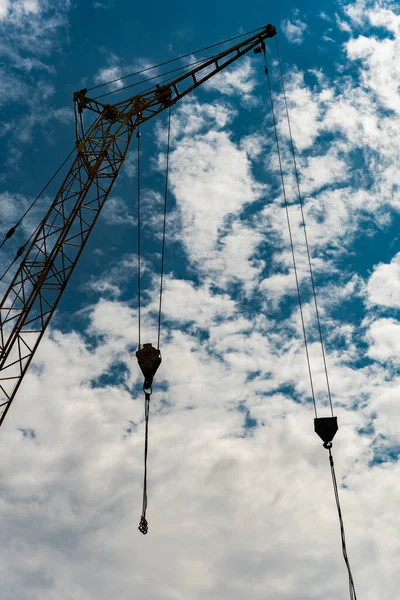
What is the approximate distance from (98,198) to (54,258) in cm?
582

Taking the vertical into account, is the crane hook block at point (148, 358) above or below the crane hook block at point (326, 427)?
above

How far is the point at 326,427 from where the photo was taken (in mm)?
22922

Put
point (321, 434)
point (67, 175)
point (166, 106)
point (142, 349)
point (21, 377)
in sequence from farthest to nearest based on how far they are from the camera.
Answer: point (166, 106), point (67, 175), point (21, 377), point (142, 349), point (321, 434)

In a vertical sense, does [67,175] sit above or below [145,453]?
above

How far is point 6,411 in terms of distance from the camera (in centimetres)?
3456

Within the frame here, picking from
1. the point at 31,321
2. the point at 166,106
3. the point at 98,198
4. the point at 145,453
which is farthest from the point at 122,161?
the point at 145,453

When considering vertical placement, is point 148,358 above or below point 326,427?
above

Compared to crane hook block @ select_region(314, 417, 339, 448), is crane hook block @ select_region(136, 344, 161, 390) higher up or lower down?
higher up

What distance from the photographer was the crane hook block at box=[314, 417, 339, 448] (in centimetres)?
2288

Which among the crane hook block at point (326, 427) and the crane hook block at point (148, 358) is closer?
the crane hook block at point (326, 427)

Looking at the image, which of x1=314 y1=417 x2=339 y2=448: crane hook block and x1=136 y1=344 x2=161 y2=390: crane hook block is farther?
x1=136 y1=344 x2=161 y2=390: crane hook block

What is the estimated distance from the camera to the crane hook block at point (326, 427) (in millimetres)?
22875

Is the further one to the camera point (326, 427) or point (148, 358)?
point (148, 358)

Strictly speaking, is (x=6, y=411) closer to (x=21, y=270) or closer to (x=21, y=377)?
(x=21, y=377)
